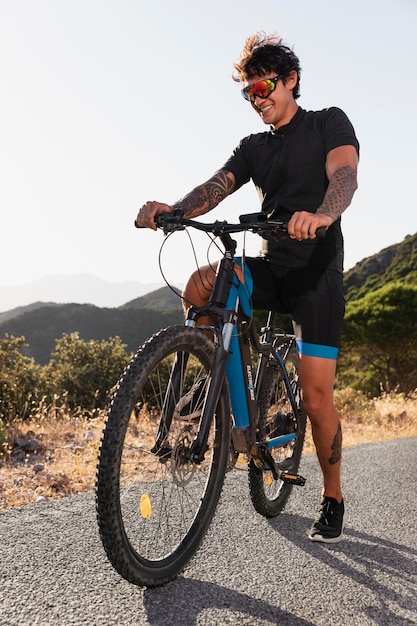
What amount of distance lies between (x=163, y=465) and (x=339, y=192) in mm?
1616

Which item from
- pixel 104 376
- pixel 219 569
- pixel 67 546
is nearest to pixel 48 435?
pixel 67 546

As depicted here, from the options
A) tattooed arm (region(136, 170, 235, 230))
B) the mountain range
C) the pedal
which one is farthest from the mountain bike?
the mountain range

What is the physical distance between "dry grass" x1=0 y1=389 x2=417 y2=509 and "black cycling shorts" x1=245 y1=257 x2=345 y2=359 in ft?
7.80

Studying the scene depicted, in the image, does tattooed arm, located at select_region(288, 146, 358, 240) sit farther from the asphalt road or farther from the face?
the asphalt road

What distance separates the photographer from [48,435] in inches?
309

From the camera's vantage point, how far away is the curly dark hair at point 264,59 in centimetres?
365

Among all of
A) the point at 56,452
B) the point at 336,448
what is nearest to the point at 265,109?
the point at 336,448

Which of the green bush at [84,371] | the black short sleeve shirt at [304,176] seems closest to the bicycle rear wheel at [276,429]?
the black short sleeve shirt at [304,176]

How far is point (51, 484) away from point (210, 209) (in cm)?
262

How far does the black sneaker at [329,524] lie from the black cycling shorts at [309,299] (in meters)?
0.89

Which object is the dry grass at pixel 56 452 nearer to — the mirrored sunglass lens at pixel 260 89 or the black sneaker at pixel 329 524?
the black sneaker at pixel 329 524

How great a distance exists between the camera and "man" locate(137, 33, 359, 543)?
3602 millimetres

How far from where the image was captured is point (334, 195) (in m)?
3.28

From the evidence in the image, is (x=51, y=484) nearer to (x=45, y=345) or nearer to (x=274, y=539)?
(x=274, y=539)
